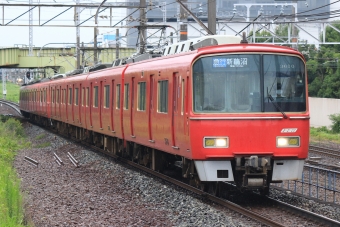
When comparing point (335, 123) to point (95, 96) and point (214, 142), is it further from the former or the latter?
point (214, 142)

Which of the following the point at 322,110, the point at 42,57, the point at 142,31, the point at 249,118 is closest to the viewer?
the point at 249,118

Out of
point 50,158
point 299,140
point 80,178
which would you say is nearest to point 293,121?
point 299,140

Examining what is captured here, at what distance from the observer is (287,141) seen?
33.5ft

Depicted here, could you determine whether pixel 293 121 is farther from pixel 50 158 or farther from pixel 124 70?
pixel 50 158

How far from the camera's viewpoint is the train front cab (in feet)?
33.1

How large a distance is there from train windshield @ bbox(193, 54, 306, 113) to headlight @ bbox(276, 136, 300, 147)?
0.41 m

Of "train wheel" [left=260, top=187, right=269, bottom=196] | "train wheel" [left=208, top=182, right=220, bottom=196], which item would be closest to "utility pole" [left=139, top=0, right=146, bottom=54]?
"train wheel" [left=208, top=182, right=220, bottom=196]

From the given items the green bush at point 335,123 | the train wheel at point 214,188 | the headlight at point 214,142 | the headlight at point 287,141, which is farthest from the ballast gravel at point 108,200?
the green bush at point 335,123

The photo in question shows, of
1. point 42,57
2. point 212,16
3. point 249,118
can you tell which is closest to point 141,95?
point 212,16

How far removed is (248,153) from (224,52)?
1539mm

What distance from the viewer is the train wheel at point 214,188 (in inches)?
424

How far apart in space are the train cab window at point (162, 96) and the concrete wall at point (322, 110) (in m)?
22.3

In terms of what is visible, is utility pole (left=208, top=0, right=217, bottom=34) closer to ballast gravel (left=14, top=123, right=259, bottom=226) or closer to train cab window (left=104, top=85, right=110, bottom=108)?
ballast gravel (left=14, top=123, right=259, bottom=226)

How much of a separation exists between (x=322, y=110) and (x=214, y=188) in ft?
83.6
